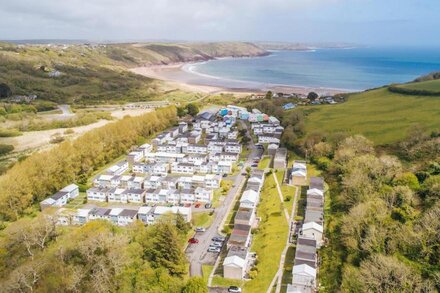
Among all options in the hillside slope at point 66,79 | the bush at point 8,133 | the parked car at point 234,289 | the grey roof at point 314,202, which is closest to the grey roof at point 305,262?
the parked car at point 234,289

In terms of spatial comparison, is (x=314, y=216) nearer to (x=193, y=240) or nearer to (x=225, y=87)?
(x=193, y=240)

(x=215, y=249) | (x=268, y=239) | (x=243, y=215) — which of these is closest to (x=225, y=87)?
(x=243, y=215)

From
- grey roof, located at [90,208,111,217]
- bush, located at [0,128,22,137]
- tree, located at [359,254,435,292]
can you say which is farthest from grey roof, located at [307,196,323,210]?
bush, located at [0,128,22,137]

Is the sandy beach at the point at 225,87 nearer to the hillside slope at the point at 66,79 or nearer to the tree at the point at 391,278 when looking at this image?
the hillside slope at the point at 66,79

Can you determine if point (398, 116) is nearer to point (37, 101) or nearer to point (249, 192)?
point (249, 192)

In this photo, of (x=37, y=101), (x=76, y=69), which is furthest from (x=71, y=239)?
(x=76, y=69)

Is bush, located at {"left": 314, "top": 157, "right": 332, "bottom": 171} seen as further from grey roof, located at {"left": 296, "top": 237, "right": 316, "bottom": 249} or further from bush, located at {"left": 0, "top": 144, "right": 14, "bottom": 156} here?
bush, located at {"left": 0, "top": 144, "right": 14, "bottom": 156}

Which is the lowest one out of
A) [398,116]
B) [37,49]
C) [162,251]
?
[162,251]
